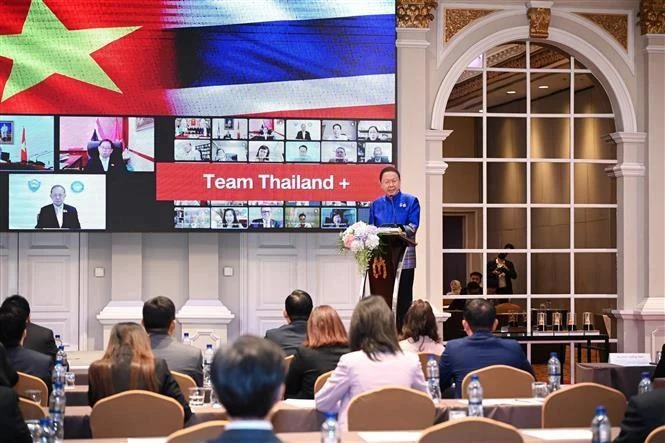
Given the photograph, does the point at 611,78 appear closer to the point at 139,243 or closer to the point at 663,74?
the point at 663,74

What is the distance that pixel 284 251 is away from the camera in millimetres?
11297

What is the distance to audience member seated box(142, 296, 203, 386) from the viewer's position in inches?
251

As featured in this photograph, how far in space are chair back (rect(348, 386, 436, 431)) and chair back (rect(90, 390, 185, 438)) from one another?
0.74 m

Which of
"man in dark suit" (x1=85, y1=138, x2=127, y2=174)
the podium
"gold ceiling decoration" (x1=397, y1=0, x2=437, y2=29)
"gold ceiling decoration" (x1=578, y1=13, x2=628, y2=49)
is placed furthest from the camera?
"gold ceiling decoration" (x1=578, y1=13, x2=628, y2=49)

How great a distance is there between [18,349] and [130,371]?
1.43m

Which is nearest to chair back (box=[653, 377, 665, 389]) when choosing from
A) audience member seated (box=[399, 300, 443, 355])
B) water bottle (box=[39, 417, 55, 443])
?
audience member seated (box=[399, 300, 443, 355])

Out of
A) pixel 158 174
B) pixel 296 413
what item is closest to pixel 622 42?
pixel 158 174

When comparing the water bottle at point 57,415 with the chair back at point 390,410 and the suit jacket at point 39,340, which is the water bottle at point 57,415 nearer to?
the chair back at point 390,410

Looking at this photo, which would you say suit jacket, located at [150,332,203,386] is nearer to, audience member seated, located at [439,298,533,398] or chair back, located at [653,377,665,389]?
audience member seated, located at [439,298,533,398]

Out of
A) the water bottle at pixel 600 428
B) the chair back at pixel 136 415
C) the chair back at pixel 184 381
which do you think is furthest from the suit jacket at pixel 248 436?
the chair back at pixel 184 381

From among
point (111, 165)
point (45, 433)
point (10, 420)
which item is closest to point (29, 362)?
point (10, 420)

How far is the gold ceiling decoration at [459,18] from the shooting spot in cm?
1166

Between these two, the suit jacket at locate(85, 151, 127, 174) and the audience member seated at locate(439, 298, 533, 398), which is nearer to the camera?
the audience member seated at locate(439, 298, 533, 398)

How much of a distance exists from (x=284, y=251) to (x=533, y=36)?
3.35m
